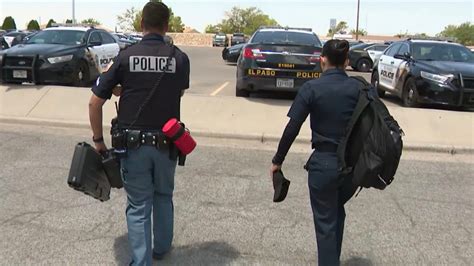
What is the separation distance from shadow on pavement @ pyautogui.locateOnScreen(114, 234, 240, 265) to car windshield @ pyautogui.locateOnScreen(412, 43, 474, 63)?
829 cm

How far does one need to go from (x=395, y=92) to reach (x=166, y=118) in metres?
9.13

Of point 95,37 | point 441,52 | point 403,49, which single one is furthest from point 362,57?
point 95,37

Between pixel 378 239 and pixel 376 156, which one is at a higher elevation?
pixel 376 156

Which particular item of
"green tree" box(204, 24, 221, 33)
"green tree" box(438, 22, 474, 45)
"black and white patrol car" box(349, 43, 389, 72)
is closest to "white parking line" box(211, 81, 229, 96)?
"black and white patrol car" box(349, 43, 389, 72)

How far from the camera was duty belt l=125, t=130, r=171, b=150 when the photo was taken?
3.24m

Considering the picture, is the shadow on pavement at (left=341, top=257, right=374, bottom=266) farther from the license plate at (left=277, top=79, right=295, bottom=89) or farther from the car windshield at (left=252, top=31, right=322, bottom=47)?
the car windshield at (left=252, top=31, right=322, bottom=47)

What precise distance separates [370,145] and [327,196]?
0.45 m

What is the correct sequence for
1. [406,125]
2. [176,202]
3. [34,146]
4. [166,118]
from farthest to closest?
[406,125] < [34,146] < [176,202] < [166,118]

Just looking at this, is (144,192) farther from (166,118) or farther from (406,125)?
(406,125)

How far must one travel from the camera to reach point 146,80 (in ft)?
10.6

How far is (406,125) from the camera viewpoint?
840cm

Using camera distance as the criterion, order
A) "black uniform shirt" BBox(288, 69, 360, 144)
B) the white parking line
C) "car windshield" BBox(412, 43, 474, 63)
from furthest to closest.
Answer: the white parking line < "car windshield" BBox(412, 43, 474, 63) < "black uniform shirt" BBox(288, 69, 360, 144)

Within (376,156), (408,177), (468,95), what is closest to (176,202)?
(376,156)

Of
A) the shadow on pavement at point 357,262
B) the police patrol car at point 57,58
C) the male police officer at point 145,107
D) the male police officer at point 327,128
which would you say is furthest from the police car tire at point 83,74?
the male police officer at point 327,128
